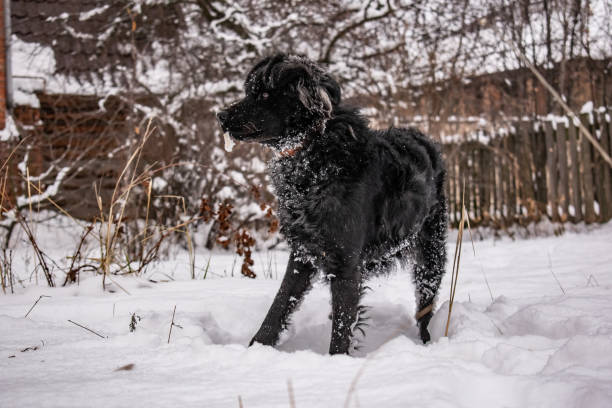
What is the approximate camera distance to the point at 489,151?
7559 millimetres

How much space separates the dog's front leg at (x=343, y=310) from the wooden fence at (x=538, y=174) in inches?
180

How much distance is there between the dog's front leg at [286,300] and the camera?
1.96 metres

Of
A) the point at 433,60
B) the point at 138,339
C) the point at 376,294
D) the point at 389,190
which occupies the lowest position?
the point at 376,294

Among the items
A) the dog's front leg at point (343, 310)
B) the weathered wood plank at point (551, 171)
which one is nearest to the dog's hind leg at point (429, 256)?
the dog's front leg at point (343, 310)

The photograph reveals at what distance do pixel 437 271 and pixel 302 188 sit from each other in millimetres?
1152

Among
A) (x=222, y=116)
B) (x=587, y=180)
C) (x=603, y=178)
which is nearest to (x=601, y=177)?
(x=603, y=178)

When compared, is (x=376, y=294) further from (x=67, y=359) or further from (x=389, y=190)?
(x=67, y=359)

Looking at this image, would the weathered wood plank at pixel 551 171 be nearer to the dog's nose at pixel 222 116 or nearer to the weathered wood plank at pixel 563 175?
the weathered wood plank at pixel 563 175

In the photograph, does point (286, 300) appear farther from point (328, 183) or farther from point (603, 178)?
point (603, 178)

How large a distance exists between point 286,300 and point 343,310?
0.98 feet

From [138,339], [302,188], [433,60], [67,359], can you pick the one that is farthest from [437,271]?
[433,60]

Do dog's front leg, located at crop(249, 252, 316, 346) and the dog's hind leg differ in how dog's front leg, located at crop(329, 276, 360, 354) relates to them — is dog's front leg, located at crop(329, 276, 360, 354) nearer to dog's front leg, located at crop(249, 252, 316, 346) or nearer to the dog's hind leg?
dog's front leg, located at crop(249, 252, 316, 346)

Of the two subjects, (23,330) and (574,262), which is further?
(574,262)

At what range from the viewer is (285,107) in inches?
84.0
